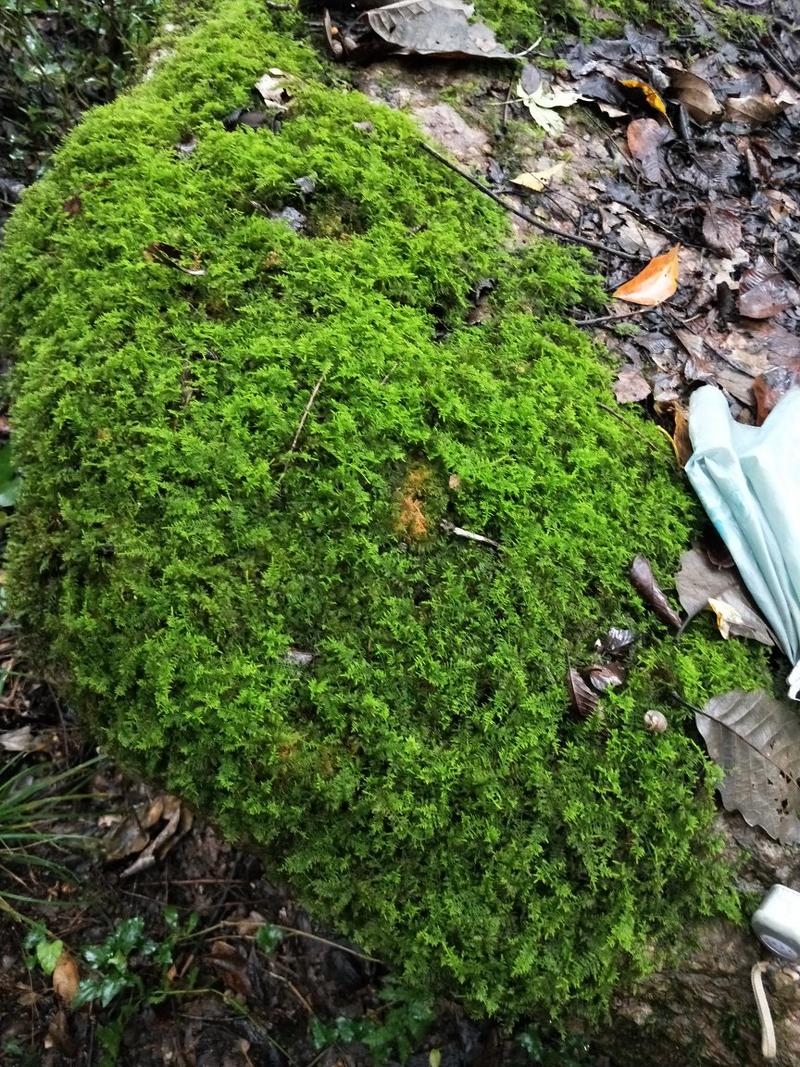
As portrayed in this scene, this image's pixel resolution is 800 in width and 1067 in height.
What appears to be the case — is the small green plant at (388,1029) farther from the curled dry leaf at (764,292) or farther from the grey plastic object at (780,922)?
the curled dry leaf at (764,292)

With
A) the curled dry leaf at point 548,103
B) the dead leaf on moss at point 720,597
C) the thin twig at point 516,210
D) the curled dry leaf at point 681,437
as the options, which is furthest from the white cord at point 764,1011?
the curled dry leaf at point 548,103

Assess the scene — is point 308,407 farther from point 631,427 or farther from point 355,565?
point 631,427

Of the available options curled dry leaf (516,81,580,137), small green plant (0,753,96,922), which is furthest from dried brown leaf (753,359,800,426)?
small green plant (0,753,96,922)

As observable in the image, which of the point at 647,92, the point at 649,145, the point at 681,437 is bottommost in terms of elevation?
the point at 681,437

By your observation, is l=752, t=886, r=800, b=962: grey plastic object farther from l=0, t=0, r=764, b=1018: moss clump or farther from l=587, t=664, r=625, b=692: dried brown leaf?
l=587, t=664, r=625, b=692: dried brown leaf

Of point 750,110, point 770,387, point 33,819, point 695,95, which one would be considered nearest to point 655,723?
point 770,387
